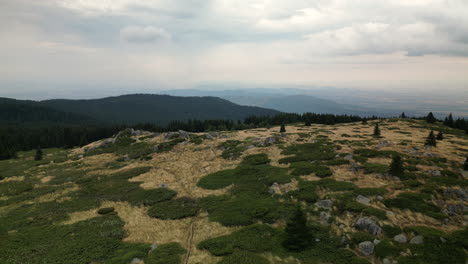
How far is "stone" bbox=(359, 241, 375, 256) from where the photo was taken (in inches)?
561

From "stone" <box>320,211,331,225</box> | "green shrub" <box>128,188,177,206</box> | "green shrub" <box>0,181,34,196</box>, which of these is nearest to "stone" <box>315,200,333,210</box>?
"stone" <box>320,211,331,225</box>

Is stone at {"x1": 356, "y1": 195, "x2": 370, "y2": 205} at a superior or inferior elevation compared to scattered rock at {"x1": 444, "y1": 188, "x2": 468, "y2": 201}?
inferior

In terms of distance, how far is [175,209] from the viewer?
2352cm

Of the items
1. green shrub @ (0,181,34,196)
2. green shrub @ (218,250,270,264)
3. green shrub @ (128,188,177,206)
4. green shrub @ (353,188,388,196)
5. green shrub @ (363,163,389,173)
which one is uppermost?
green shrub @ (363,163,389,173)

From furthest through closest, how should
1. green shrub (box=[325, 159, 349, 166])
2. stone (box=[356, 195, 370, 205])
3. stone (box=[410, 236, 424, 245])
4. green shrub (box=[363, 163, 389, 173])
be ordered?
green shrub (box=[325, 159, 349, 166])
green shrub (box=[363, 163, 389, 173])
stone (box=[356, 195, 370, 205])
stone (box=[410, 236, 424, 245])

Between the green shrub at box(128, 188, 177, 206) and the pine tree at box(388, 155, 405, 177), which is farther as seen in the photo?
the green shrub at box(128, 188, 177, 206)

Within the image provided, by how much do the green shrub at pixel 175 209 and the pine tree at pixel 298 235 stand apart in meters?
10.5

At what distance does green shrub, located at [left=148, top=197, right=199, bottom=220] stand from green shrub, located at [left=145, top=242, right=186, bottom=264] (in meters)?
5.08

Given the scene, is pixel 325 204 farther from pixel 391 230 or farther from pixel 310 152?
pixel 310 152

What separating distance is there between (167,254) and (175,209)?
7844mm

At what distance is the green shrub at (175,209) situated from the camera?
22.3 meters

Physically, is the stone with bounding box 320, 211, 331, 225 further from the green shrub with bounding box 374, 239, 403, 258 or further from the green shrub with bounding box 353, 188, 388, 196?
the green shrub with bounding box 353, 188, 388, 196

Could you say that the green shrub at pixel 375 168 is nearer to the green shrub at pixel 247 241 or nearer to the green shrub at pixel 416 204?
the green shrub at pixel 416 204

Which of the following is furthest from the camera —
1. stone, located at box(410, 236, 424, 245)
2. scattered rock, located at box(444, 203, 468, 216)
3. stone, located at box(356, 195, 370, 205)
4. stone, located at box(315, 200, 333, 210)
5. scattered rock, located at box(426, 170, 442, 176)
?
scattered rock, located at box(426, 170, 442, 176)
